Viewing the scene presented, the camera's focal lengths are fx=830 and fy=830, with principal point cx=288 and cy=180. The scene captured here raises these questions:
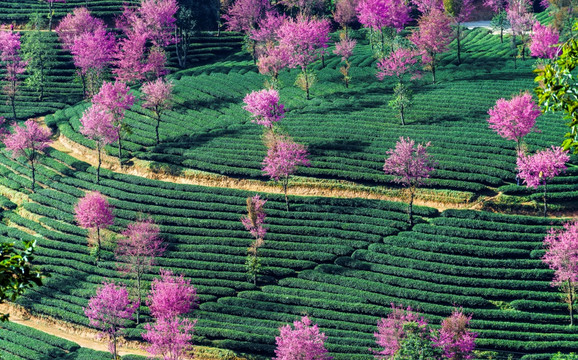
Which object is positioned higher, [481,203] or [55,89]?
[55,89]

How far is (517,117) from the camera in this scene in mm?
70062

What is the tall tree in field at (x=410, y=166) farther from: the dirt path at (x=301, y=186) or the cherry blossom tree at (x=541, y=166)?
the cherry blossom tree at (x=541, y=166)

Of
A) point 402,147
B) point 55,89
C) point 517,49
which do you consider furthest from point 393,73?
point 55,89

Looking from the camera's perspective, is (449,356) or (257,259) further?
(257,259)

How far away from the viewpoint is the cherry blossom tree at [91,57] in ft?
312

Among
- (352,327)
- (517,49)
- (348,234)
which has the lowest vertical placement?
(352,327)

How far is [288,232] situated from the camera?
217 feet

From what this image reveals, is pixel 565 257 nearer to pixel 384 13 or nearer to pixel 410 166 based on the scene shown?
pixel 410 166

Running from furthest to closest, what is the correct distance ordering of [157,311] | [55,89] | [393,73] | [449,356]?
[55,89], [393,73], [157,311], [449,356]

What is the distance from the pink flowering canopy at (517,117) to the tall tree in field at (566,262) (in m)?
13.9

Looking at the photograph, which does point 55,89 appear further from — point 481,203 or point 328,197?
point 481,203

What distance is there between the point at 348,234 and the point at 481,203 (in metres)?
11.7

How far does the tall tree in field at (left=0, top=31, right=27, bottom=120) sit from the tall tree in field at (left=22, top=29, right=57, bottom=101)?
976 mm

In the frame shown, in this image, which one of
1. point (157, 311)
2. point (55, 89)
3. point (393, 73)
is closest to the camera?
point (157, 311)
